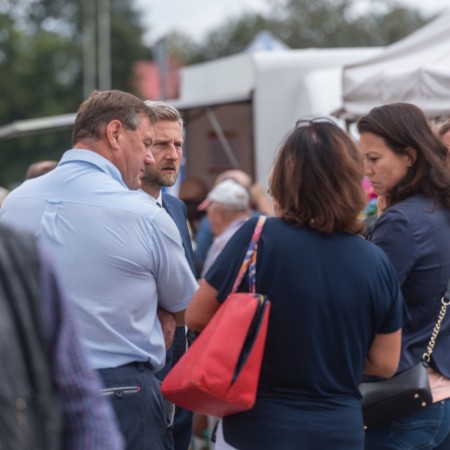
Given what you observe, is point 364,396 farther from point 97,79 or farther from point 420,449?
point 97,79

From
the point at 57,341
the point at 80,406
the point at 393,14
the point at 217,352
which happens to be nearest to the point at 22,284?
the point at 57,341

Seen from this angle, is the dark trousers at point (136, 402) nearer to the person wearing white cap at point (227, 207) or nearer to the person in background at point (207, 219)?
the person wearing white cap at point (227, 207)

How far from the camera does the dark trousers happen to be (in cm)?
342

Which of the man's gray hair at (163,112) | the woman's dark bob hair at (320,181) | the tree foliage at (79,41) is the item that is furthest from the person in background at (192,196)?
the tree foliage at (79,41)

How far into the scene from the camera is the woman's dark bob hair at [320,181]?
310 cm

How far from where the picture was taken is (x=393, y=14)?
53.8 meters

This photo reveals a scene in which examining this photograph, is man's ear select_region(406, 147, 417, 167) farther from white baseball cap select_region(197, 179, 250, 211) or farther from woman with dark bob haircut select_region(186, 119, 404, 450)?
white baseball cap select_region(197, 179, 250, 211)

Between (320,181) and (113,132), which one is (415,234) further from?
(113,132)

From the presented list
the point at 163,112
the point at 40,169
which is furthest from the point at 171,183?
the point at 40,169

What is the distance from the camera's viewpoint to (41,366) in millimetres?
1886

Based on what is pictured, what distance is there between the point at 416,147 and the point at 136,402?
1.27 meters

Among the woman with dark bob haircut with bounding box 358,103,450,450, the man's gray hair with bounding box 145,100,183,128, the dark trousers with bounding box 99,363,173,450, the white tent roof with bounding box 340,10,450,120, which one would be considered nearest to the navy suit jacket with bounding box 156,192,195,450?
the man's gray hair with bounding box 145,100,183,128

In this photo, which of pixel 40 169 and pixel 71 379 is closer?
pixel 71 379

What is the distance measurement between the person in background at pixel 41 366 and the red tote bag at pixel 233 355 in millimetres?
936
